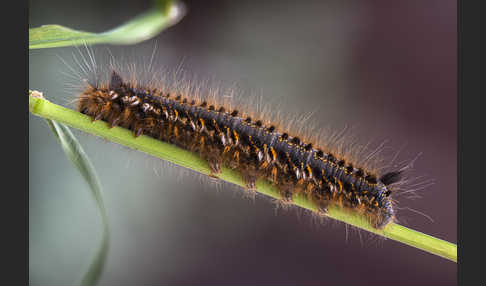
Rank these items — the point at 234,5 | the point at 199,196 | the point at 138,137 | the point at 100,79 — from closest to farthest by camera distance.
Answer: the point at 138,137 → the point at 100,79 → the point at 199,196 → the point at 234,5

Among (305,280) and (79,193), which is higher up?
(79,193)

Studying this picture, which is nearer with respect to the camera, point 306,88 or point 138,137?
point 138,137

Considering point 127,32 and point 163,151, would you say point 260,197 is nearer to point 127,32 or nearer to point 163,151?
point 163,151

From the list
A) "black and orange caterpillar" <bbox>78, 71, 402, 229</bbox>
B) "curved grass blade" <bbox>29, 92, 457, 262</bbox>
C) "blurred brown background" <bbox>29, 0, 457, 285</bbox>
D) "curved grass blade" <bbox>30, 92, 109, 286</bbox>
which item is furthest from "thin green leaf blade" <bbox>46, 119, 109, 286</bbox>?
"blurred brown background" <bbox>29, 0, 457, 285</bbox>

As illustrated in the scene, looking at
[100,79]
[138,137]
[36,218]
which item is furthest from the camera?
[36,218]

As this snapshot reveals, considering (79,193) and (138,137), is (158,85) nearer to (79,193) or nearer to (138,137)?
(138,137)

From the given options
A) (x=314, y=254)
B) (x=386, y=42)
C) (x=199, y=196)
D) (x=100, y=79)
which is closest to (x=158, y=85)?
(x=100, y=79)

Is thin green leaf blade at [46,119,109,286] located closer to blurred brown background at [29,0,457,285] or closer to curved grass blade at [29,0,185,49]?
curved grass blade at [29,0,185,49]
